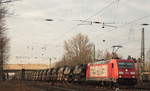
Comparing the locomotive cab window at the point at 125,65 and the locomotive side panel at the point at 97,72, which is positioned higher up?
the locomotive cab window at the point at 125,65

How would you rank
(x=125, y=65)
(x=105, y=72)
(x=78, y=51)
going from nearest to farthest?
(x=125, y=65) < (x=105, y=72) < (x=78, y=51)

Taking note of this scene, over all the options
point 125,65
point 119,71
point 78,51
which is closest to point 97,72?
point 125,65

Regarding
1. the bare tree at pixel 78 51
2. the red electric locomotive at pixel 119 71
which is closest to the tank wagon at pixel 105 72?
the red electric locomotive at pixel 119 71

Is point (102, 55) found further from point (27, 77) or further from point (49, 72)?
point (49, 72)

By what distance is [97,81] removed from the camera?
47875 millimetres

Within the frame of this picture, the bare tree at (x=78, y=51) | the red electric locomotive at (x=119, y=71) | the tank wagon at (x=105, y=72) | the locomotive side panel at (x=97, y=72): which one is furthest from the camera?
the bare tree at (x=78, y=51)

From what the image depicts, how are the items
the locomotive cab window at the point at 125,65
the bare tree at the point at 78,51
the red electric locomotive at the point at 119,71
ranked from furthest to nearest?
the bare tree at the point at 78,51 → the locomotive cab window at the point at 125,65 → the red electric locomotive at the point at 119,71

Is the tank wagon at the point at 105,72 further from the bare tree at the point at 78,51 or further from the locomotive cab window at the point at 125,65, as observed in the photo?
the bare tree at the point at 78,51

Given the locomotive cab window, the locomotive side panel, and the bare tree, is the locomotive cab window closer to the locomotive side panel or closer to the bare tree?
the locomotive side panel

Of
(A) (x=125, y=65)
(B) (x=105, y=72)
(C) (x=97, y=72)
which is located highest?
(A) (x=125, y=65)

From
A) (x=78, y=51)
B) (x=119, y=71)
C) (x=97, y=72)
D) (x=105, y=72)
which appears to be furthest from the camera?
(x=78, y=51)

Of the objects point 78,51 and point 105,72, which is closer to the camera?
point 105,72

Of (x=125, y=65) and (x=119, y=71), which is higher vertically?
(x=125, y=65)

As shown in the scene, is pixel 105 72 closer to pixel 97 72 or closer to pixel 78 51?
pixel 97 72
